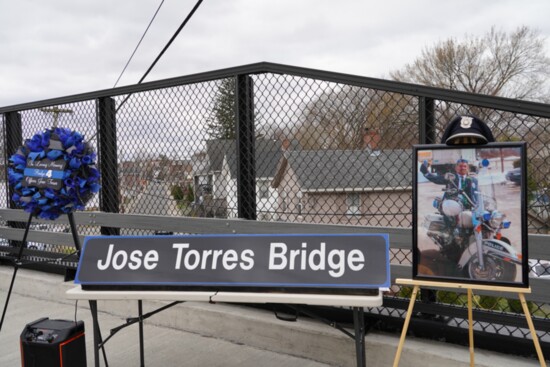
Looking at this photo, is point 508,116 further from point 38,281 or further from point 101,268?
point 38,281

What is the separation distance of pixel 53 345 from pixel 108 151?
254 centimetres

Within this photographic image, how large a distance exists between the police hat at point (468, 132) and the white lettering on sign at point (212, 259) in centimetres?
134

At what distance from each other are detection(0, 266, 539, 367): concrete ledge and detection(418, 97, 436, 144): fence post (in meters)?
1.43

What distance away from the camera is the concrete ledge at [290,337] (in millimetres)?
2951

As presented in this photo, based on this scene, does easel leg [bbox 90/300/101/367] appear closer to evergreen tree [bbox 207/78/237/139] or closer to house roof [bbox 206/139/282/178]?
house roof [bbox 206/139/282/178]

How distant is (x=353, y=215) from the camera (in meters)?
3.32

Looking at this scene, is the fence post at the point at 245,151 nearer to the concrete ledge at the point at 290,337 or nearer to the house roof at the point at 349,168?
the house roof at the point at 349,168

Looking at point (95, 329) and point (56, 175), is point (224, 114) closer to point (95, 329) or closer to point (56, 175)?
point (56, 175)

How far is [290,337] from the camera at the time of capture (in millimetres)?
3555

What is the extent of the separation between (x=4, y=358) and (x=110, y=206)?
68.8 inches

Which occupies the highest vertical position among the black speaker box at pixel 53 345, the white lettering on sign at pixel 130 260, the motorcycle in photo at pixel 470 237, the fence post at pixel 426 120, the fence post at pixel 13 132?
the fence post at pixel 13 132

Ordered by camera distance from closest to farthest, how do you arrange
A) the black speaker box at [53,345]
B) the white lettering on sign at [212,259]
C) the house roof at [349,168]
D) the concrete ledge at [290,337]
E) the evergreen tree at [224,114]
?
the white lettering on sign at [212,259]
the black speaker box at [53,345]
the concrete ledge at [290,337]
the house roof at [349,168]
the evergreen tree at [224,114]

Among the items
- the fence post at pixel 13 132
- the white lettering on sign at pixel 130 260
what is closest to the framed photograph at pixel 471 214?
the white lettering on sign at pixel 130 260

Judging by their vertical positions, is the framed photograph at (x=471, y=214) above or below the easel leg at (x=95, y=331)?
above
